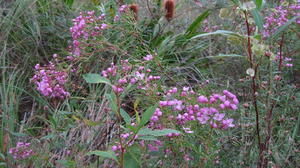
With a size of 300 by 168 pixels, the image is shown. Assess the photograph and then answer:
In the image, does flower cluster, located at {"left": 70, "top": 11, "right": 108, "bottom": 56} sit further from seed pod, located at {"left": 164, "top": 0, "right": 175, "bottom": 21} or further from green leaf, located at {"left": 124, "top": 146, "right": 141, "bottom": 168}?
seed pod, located at {"left": 164, "top": 0, "right": 175, "bottom": 21}

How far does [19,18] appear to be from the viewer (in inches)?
104

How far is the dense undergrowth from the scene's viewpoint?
122 cm

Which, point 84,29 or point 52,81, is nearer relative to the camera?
point 52,81

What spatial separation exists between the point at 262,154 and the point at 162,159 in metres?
0.32

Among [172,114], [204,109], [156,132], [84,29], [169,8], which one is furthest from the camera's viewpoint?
[169,8]

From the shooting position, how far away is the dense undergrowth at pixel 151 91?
4.01 ft

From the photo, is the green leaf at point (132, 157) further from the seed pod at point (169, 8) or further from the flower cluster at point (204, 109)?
the seed pod at point (169, 8)

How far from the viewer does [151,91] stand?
137 cm

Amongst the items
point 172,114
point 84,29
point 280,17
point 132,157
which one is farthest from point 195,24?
point 132,157

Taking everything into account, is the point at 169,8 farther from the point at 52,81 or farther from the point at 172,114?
the point at 172,114

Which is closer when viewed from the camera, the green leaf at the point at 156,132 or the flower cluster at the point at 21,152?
the green leaf at the point at 156,132


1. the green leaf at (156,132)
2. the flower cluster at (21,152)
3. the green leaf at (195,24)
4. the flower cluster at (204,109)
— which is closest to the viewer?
the green leaf at (156,132)

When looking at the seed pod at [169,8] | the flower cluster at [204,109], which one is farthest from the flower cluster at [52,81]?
the seed pod at [169,8]

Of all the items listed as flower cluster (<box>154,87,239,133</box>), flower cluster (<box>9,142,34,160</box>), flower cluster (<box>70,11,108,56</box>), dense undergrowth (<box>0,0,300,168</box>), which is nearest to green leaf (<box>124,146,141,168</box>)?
dense undergrowth (<box>0,0,300,168</box>)
